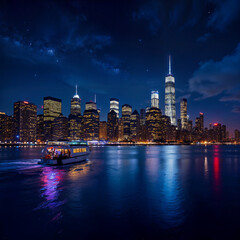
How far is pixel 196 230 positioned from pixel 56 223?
9180 mm

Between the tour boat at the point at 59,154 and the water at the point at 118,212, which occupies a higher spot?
the tour boat at the point at 59,154

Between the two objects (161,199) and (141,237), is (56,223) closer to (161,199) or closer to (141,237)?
(141,237)

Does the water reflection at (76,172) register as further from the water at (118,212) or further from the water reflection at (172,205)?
the water reflection at (172,205)

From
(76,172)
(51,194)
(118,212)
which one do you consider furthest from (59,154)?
(118,212)

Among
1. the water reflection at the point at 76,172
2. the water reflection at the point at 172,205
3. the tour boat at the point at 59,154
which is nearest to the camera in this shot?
the water reflection at the point at 172,205

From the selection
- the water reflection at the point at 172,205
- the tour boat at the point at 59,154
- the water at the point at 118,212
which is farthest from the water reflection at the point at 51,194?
the tour boat at the point at 59,154

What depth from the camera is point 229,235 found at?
13.0 m

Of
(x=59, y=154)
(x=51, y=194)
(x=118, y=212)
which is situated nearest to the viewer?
(x=118, y=212)

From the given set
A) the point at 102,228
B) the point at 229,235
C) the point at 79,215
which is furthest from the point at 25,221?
the point at 229,235

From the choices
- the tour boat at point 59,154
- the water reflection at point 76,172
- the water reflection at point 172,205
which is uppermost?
the tour boat at point 59,154

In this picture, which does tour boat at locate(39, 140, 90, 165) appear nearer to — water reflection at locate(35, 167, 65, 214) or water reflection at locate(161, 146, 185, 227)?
water reflection at locate(35, 167, 65, 214)

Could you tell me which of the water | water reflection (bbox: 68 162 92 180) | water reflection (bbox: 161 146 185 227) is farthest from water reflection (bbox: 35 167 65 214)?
water reflection (bbox: 161 146 185 227)

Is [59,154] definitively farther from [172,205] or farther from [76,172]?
[172,205]

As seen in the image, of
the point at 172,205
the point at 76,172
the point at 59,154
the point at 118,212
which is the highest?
the point at 59,154
